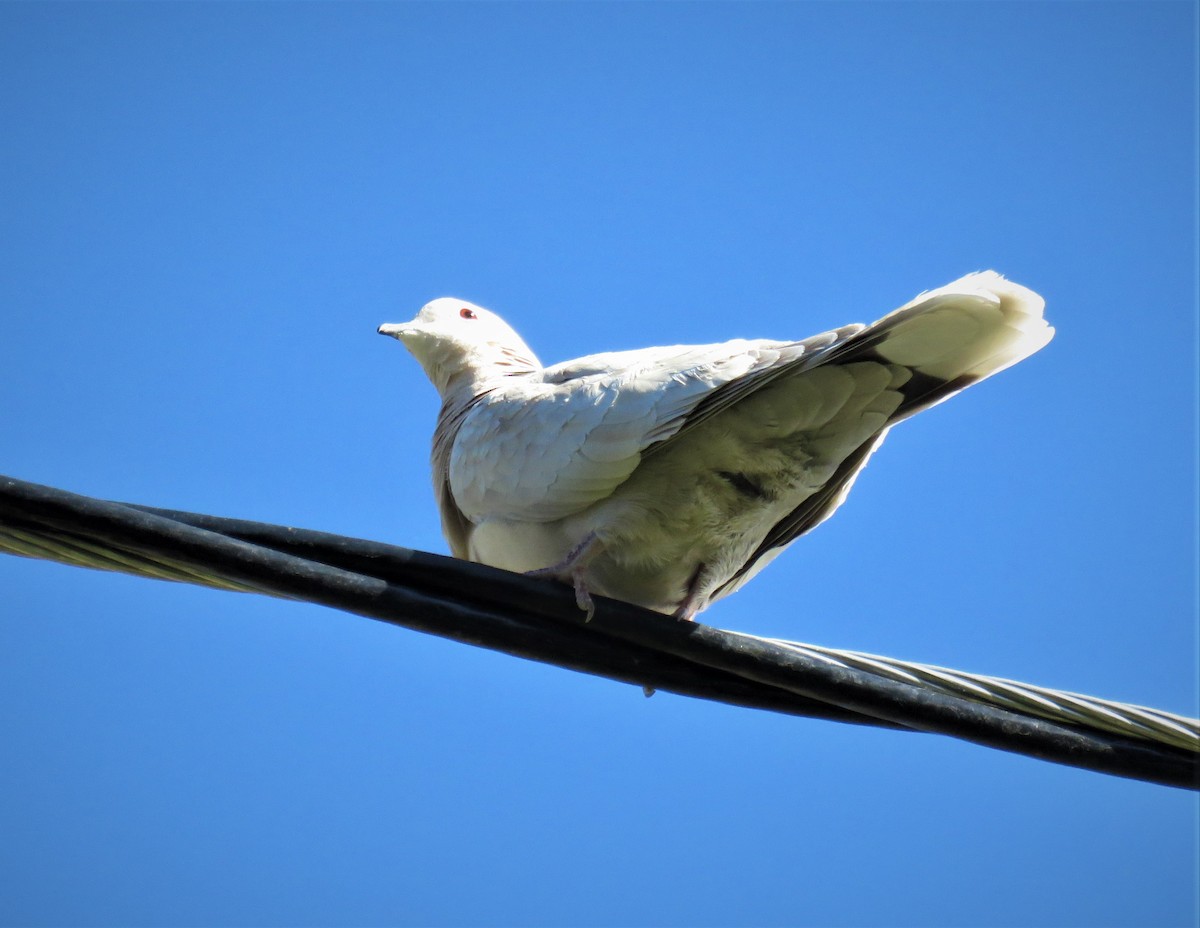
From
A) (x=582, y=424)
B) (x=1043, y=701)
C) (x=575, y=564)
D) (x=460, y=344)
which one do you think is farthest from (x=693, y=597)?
(x=460, y=344)

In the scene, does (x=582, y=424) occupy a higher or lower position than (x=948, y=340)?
lower

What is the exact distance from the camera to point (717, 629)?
10.1 feet

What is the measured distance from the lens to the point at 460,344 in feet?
17.7

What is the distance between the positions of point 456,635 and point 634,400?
1.10 metres

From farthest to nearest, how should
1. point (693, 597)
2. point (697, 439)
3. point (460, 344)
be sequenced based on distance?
point (460, 344) → point (693, 597) → point (697, 439)

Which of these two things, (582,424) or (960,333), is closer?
(960,333)

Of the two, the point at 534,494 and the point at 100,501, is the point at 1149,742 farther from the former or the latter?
the point at 100,501

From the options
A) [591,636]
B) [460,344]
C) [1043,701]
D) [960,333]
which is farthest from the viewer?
[460,344]

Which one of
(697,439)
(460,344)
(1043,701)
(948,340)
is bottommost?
(1043,701)

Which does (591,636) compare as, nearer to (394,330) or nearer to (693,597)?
(693,597)

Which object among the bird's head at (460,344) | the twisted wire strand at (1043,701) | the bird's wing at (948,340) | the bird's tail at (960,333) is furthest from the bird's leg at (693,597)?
the bird's head at (460,344)

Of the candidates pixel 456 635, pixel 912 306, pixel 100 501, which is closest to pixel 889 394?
pixel 912 306

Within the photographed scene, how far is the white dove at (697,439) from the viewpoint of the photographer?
12.0 feet

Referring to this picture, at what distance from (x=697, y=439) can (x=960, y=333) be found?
33.1 inches
